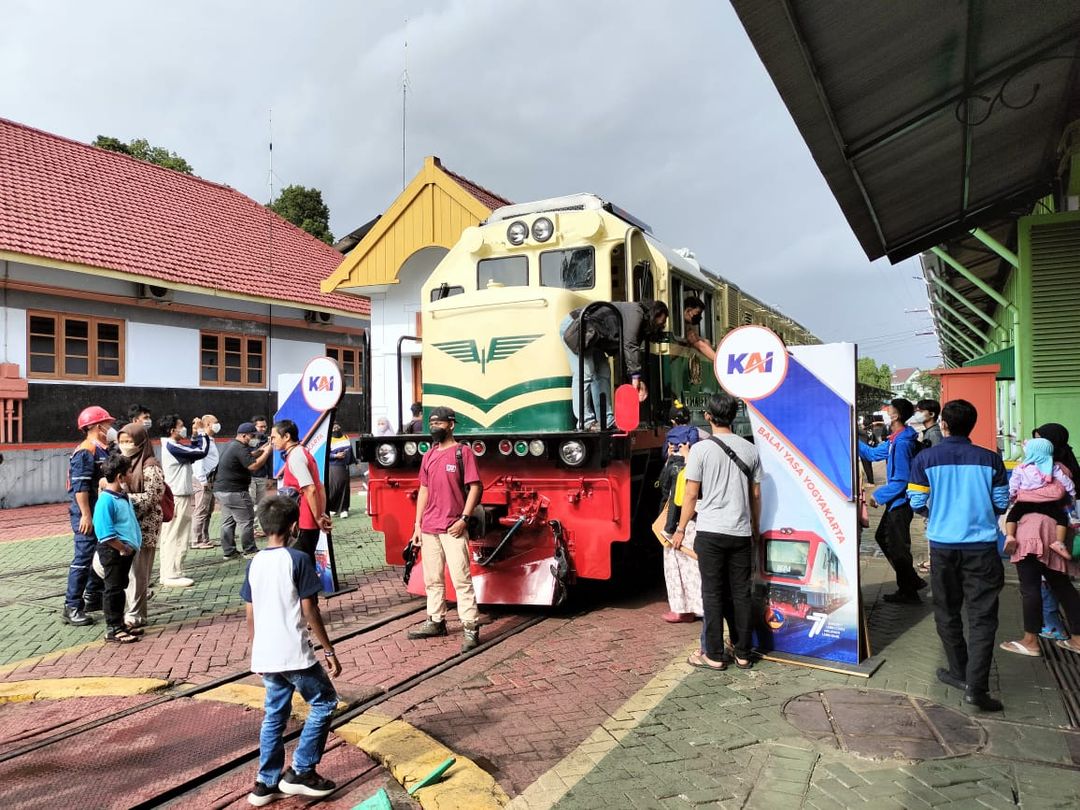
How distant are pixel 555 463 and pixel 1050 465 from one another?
12.0 ft

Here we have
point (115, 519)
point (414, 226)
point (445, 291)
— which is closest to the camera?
point (115, 519)

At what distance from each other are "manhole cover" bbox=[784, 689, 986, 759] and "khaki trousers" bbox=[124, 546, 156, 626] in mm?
5232

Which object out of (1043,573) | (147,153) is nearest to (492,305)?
(1043,573)

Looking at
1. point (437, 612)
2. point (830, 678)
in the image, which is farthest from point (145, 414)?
point (830, 678)

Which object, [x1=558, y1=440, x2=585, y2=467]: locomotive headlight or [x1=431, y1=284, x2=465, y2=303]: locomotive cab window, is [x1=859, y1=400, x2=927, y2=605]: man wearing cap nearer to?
[x1=558, y1=440, x2=585, y2=467]: locomotive headlight

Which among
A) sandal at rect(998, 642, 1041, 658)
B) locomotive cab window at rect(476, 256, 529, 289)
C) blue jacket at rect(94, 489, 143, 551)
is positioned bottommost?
sandal at rect(998, 642, 1041, 658)

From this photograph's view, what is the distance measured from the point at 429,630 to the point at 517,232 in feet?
12.9

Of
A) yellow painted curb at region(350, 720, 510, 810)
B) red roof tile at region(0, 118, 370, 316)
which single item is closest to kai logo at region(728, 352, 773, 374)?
yellow painted curb at region(350, 720, 510, 810)

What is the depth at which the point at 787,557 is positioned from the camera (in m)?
5.47

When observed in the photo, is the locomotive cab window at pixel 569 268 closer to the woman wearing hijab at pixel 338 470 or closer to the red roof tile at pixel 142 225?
the woman wearing hijab at pixel 338 470

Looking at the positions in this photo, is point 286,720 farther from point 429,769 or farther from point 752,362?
point 752,362

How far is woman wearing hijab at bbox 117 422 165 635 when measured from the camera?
6.46 metres

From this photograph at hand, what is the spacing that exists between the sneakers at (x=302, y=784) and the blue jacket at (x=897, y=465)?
5185mm

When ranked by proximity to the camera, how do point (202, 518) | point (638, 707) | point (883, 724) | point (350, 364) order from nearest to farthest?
point (883, 724), point (638, 707), point (202, 518), point (350, 364)
